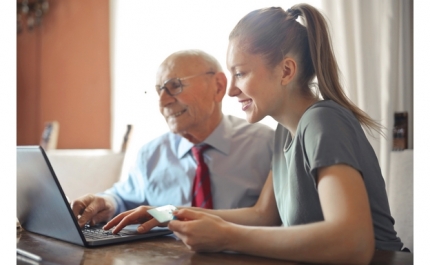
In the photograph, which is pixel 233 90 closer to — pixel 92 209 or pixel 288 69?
pixel 288 69

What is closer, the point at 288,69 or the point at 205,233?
the point at 205,233

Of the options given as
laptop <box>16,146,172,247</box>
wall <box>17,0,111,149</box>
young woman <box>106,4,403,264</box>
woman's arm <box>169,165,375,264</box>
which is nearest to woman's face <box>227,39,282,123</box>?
young woman <box>106,4,403,264</box>

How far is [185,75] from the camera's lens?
5.70 ft

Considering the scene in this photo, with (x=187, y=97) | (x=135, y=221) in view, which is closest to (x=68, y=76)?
(x=187, y=97)

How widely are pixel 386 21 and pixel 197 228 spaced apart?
803 millimetres

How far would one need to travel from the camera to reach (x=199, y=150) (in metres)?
1.72

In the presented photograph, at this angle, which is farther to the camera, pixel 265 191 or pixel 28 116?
pixel 28 116

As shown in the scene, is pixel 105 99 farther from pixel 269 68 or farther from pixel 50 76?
pixel 269 68

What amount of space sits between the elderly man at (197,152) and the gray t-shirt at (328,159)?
1.78 feet

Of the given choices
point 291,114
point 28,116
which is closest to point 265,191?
point 291,114

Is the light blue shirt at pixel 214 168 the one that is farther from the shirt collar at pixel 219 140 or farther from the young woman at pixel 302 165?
the young woman at pixel 302 165

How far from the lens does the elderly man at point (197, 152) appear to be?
5.43 feet

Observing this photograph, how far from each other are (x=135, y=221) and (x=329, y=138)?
0.55 metres

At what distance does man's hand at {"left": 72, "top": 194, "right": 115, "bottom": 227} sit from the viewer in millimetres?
1313
